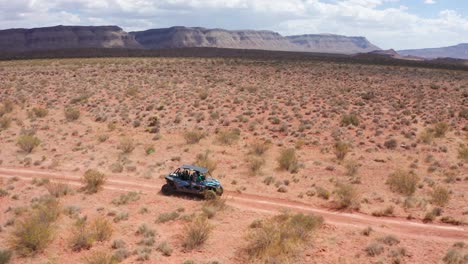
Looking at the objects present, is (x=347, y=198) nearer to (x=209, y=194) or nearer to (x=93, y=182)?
(x=209, y=194)

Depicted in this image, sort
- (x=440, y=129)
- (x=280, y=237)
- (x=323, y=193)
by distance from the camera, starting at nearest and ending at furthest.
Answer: (x=280, y=237)
(x=323, y=193)
(x=440, y=129)

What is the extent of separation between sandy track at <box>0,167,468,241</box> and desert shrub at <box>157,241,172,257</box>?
4.50 m

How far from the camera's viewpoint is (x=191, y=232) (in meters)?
14.1

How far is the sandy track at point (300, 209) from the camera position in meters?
15.0

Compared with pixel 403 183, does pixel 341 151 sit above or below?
above

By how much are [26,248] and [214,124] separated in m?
20.2

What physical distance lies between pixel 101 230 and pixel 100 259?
225 cm

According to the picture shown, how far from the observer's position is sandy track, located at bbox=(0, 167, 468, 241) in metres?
15.0

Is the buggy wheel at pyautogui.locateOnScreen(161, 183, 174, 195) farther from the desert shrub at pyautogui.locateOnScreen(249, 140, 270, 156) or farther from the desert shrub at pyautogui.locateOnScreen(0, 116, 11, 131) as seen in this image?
the desert shrub at pyautogui.locateOnScreen(0, 116, 11, 131)

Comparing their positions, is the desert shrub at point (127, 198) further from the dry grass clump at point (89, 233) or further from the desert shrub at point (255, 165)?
the desert shrub at point (255, 165)

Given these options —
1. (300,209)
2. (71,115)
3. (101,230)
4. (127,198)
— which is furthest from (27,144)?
(300,209)

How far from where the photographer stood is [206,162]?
2255 cm

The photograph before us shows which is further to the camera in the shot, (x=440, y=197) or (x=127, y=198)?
(x=127, y=198)

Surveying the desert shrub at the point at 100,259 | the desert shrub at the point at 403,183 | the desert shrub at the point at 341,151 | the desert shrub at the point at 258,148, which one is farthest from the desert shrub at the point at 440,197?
the desert shrub at the point at 100,259
